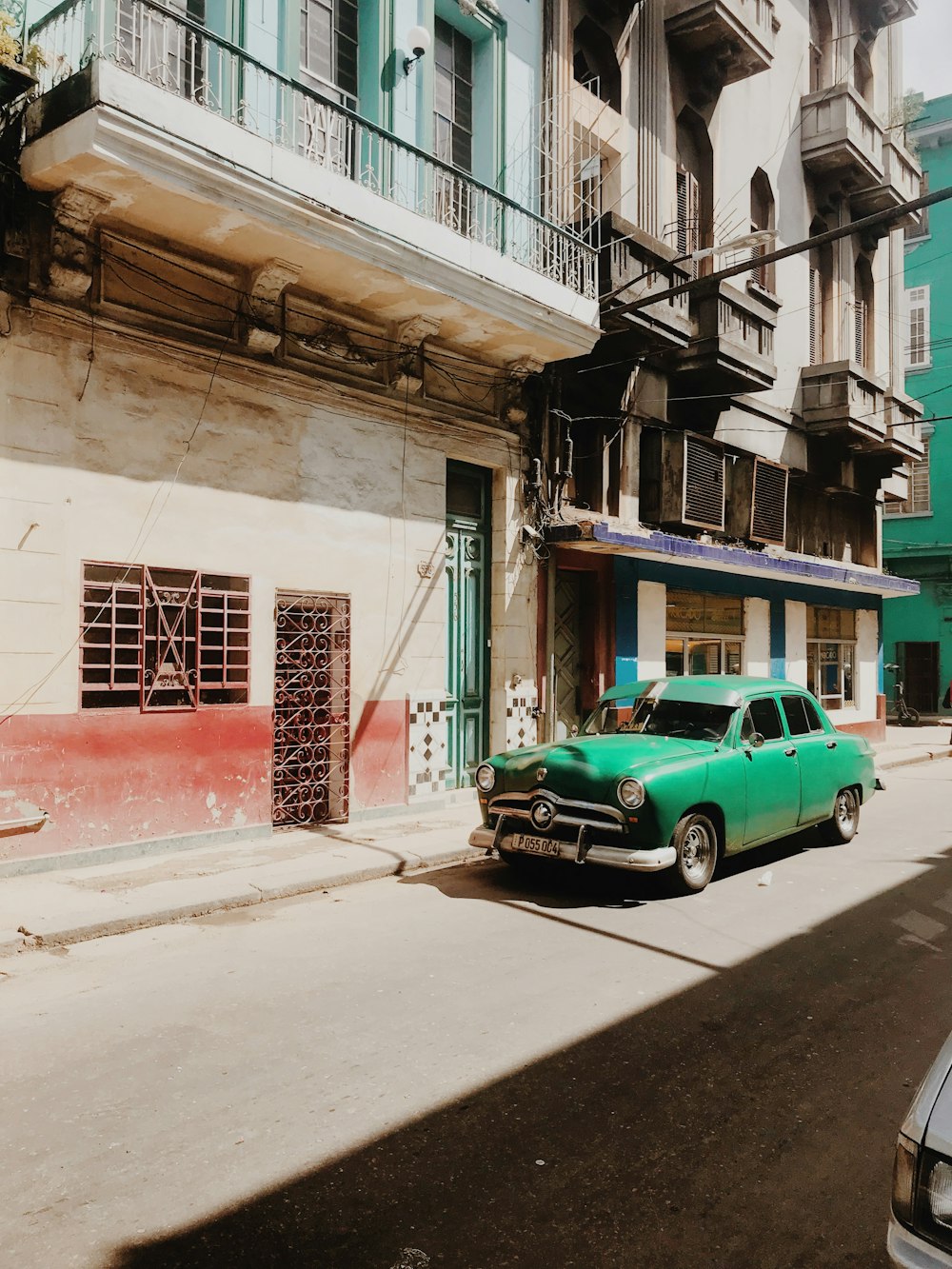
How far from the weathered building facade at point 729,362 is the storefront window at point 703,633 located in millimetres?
52

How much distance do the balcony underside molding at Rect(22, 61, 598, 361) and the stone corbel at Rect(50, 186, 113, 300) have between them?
12cm

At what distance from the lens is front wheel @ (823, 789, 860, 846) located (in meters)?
9.44

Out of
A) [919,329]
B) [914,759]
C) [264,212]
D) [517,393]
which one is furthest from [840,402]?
[919,329]

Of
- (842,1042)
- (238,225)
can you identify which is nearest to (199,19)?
(238,225)

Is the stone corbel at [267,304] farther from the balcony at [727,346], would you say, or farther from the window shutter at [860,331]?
the window shutter at [860,331]

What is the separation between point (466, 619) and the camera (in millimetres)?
12414

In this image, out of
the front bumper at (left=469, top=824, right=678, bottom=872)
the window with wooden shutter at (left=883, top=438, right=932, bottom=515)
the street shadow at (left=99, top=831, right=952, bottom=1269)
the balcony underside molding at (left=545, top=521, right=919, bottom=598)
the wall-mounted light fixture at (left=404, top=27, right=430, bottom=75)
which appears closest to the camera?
the street shadow at (left=99, top=831, right=952, bottom=1269)

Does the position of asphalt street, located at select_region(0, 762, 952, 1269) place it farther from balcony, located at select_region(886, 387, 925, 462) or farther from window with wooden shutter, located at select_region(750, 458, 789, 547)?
balcony, located at select_region(886, 387, 925, 462)

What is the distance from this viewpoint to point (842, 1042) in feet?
14.8

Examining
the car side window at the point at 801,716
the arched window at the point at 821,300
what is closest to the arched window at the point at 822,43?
the arched window at the point at 821,300

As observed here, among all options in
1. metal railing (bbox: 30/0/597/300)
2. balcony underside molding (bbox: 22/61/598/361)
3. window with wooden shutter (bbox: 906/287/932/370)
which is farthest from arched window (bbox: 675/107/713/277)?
window with wooden shutter (bbox: 906/287/932/370)

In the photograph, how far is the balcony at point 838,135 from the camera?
61.4ft

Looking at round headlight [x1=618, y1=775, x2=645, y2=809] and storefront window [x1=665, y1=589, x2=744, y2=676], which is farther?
storefront window [x1=665, y1=589, x2=744, y2=676]

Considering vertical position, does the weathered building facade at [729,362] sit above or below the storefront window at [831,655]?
above
